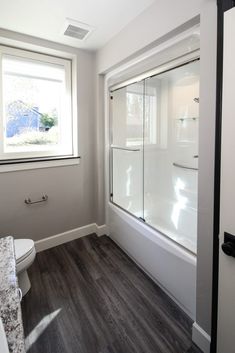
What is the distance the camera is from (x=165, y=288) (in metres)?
1.83

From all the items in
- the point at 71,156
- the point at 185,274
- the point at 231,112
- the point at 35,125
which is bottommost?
the point at 185,274

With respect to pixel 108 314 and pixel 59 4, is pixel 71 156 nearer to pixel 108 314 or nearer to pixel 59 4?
pixel 59 4

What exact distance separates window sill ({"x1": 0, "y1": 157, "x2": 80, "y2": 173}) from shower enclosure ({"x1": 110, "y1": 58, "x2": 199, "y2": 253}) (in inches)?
20.3

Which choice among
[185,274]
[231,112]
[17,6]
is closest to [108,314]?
[185,274]

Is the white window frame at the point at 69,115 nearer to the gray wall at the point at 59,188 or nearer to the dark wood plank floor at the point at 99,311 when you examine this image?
the gray wall at the point at 59,188

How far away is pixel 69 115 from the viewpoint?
2.70 m

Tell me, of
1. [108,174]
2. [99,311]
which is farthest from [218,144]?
[108,174]

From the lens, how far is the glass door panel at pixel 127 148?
2.64m

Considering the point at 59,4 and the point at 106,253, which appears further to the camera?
Answer: the point at 106,253

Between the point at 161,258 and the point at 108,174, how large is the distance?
1.26 m

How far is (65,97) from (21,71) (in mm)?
546

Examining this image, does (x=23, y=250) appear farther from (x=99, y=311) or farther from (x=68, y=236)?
(x=68, y=236)

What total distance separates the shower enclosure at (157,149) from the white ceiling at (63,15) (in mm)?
661

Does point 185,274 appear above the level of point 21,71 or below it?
below
